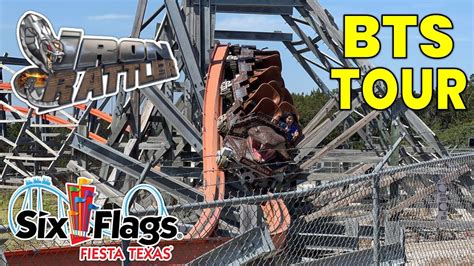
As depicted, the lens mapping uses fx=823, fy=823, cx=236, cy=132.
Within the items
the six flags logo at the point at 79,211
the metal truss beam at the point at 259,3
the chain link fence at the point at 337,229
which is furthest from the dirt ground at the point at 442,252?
the metal truss beam at the point at 259,3

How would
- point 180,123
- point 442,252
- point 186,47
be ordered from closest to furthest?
point 442,252, point 180,123, point 186,47

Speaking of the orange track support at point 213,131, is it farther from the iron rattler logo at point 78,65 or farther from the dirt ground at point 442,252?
the dirt ground at point 442,252

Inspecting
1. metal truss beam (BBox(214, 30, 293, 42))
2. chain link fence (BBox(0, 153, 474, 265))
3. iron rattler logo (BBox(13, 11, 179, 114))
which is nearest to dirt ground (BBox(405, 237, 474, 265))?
chain link fence (BBox(0, 153, 474, 265))

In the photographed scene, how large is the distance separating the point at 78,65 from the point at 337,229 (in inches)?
249

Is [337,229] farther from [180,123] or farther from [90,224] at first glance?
[90,224]

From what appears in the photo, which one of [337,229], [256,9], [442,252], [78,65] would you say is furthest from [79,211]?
[256,9]

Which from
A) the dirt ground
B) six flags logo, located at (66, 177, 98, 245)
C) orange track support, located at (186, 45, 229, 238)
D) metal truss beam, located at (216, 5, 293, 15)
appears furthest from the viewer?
metal truss beam, located at (216, 5, 293, 15)

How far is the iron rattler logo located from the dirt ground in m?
6.12

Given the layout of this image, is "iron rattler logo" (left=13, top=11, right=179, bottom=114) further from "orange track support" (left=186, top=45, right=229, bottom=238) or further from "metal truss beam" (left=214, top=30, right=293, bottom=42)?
"orange track support" (left=186, top=45, right=229, bottom=238)

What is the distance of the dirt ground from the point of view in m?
9.20

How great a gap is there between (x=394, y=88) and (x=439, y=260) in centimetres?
668

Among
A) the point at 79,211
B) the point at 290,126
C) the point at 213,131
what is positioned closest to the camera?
the point at 79,211

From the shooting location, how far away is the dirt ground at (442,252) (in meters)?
9.20

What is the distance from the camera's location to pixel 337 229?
1121 centimetres
